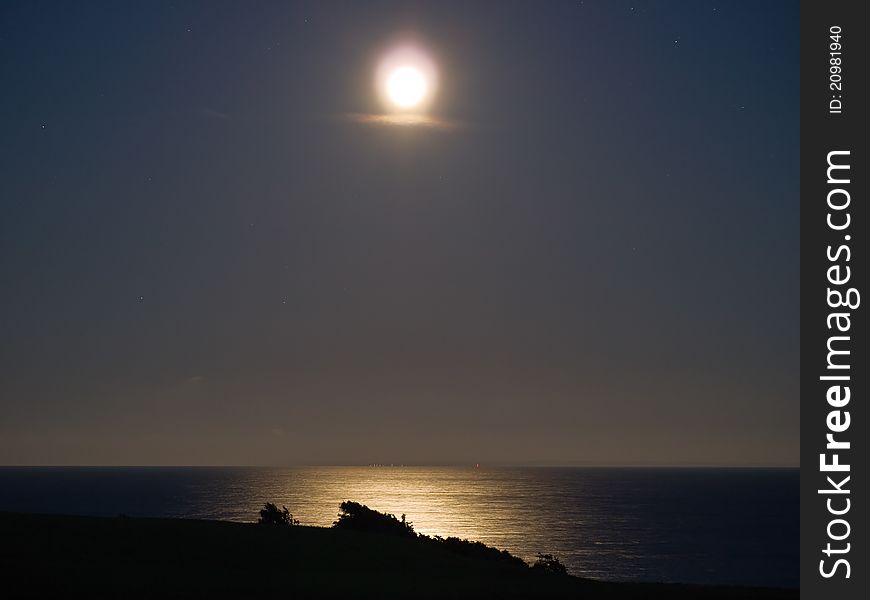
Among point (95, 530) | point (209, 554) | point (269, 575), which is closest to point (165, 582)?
point (269, 575)

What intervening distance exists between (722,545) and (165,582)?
153 meters

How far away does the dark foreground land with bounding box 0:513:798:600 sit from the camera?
27984 millimetres

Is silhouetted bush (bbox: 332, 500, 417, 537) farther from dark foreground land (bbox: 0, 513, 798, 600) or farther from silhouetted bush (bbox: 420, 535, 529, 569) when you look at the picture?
dark foreground land (bbox: 0, 513, 798, 600)

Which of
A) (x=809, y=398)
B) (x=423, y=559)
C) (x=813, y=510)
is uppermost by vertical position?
(x=809, y=398)

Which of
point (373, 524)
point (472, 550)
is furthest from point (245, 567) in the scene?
point (373, 524)

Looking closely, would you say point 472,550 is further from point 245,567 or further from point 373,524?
point 245,567

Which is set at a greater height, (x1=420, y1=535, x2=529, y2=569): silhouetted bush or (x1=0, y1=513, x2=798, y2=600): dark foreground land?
(x1=0, y1=513, x2=798, y2=600): dark foreground land

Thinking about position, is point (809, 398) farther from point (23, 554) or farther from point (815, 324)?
point (23, 554)

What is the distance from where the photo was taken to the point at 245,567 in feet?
109

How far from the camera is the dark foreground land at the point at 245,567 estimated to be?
91.8 feet

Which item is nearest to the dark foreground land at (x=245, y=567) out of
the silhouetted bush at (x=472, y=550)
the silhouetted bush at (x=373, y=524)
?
the silhouetted bush at (x=472, y=550)

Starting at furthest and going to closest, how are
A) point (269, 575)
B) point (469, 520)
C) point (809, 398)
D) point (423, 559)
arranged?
point (469, 520)
point (423, 559)
point (269, 575)
point (809, 398)

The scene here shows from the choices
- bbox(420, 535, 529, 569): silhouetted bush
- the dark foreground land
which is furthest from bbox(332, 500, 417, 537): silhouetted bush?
the dark foreground land

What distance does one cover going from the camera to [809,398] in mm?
21516
